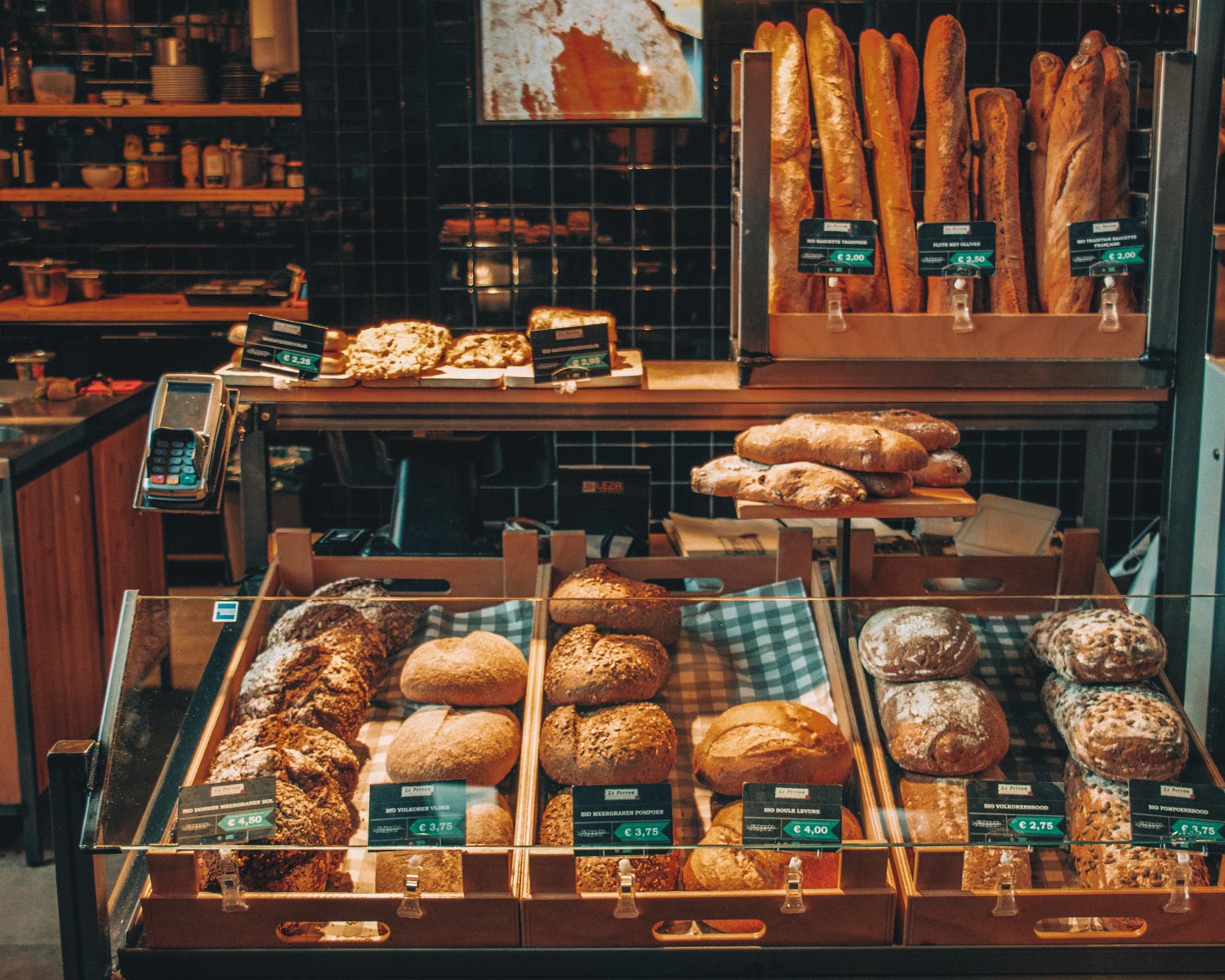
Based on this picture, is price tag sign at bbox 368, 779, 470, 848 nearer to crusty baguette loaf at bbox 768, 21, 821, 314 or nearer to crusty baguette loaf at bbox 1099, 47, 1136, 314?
crusty baguette loaf at bbox 768, 21, 821, 314

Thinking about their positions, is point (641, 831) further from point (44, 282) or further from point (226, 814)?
point (44, 282)

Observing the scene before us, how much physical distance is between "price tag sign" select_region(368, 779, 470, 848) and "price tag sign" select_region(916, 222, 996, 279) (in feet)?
3.93

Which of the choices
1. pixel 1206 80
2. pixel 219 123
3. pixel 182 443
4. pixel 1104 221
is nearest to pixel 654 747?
pixel 182 443

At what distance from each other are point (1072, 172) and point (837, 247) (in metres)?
0.44

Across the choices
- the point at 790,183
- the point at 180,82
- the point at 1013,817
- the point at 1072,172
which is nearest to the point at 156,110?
the point at 180,82

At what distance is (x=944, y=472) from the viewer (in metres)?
2.02

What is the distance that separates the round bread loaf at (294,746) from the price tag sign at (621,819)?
389 millimetres

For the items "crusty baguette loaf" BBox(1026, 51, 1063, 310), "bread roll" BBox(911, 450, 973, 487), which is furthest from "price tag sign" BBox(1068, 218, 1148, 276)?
"bread roll" BBox(911, 450, 973, 487)

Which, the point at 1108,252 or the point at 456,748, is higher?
the point at 1108,252

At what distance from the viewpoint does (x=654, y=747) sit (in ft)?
5.66

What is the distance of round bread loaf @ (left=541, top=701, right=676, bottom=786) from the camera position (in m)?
1.71

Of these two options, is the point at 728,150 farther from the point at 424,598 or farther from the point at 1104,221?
the point at 424,598

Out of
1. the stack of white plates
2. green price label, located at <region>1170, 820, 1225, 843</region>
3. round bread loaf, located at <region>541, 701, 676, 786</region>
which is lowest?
green price label, located at <region>1170, 820, 1225, 843</region>

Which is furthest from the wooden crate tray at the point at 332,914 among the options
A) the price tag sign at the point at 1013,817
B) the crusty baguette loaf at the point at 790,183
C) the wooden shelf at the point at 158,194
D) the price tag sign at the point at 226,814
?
the wooden shelf at the point at 158,194
